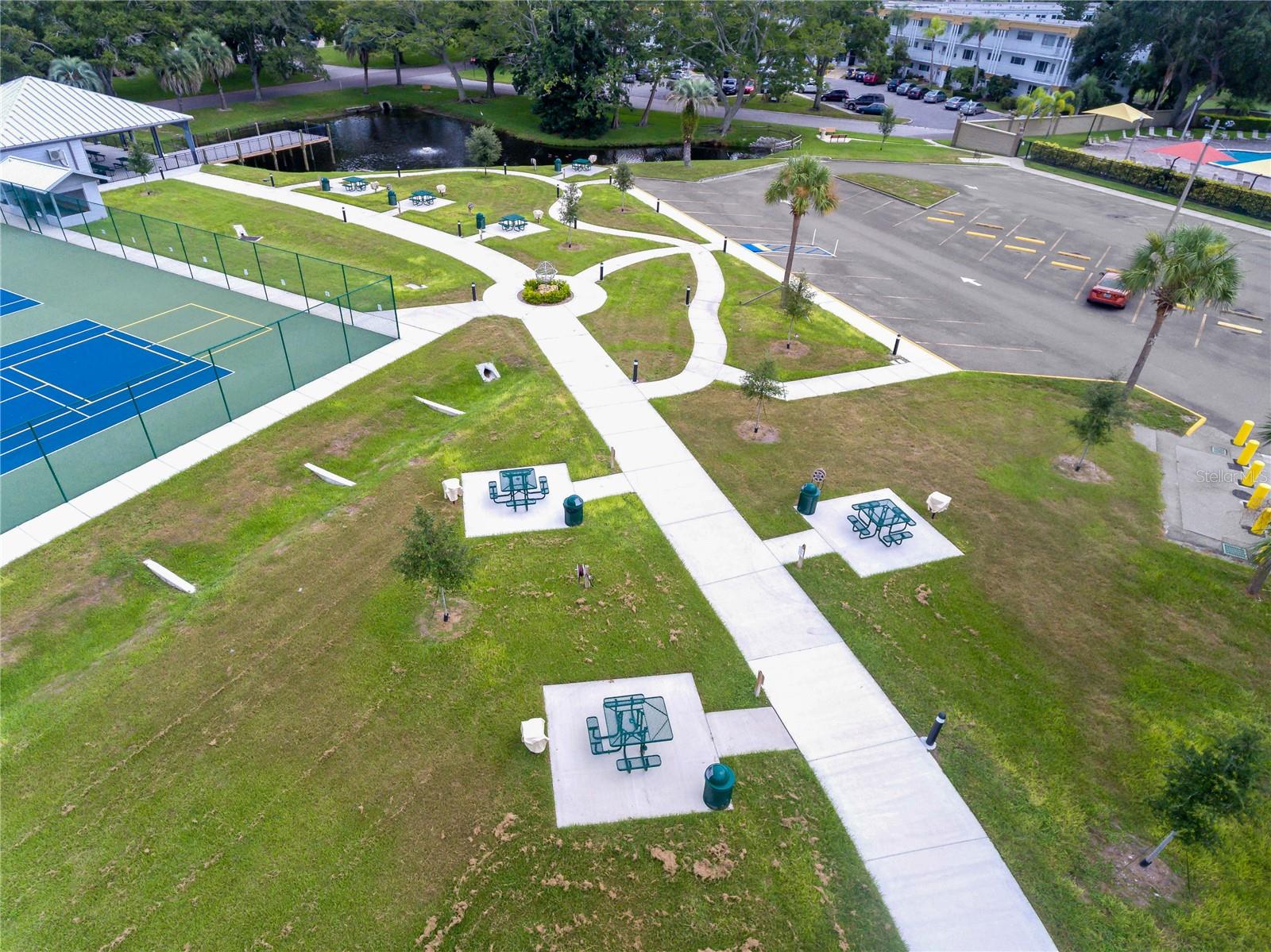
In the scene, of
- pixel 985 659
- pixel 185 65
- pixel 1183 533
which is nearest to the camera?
pixel 985 659

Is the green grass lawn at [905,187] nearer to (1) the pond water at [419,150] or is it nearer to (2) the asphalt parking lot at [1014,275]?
(2) the asphalt parking lot at [1014,275]

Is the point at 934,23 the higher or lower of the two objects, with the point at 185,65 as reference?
higher

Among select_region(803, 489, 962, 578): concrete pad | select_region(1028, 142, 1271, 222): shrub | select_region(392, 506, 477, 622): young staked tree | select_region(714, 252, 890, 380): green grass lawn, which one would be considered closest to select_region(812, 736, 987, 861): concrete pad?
select_region(803, 489, 962, 578): concrete pad

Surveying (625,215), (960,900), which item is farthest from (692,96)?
(960,900)

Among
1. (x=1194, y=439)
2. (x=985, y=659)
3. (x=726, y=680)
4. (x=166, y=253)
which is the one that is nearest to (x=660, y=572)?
(x=726, y=680)

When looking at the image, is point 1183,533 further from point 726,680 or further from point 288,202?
point 288,202

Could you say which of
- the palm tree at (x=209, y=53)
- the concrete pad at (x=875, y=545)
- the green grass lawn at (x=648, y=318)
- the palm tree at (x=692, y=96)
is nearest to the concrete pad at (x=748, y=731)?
the concrete pad at (x=875, y=545)

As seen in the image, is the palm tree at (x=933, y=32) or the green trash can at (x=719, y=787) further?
the palm tree at (x=933, y=32)

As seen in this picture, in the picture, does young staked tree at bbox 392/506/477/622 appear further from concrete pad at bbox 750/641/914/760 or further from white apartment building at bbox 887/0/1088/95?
white apartment building at bbox 887/0/1088/95
